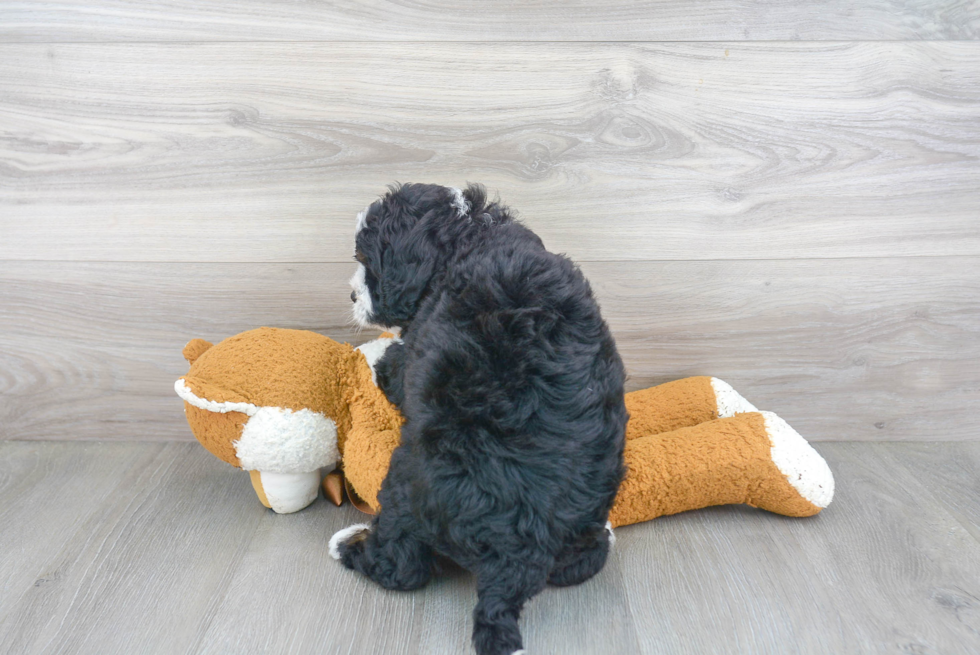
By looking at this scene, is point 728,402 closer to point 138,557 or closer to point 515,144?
point 515,144

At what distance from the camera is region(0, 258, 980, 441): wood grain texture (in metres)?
1.35

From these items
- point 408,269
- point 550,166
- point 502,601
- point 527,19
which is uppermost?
point 527,19

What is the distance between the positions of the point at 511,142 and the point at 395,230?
1.41 ft

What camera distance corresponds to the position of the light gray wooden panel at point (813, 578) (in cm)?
91

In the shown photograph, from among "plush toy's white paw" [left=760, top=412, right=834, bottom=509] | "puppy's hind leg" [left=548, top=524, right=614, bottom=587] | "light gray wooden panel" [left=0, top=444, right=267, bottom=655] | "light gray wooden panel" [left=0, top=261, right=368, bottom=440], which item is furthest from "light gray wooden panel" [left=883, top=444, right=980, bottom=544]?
"light gray wooden panel" [left=0, top=444, right=267, bottom=655]

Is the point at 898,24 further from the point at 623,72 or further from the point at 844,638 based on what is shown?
the point at 844,638

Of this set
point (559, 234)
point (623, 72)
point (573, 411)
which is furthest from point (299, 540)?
point (623, 72)

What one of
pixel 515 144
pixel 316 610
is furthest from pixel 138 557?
pixel 515 144

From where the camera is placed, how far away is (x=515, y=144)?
129 centimetres

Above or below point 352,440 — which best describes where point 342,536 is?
below

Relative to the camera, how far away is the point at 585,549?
974 millimetres

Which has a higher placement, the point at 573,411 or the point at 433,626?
the point at 573,411

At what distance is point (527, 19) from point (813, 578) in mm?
1101

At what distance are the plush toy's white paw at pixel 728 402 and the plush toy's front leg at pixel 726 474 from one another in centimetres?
11
